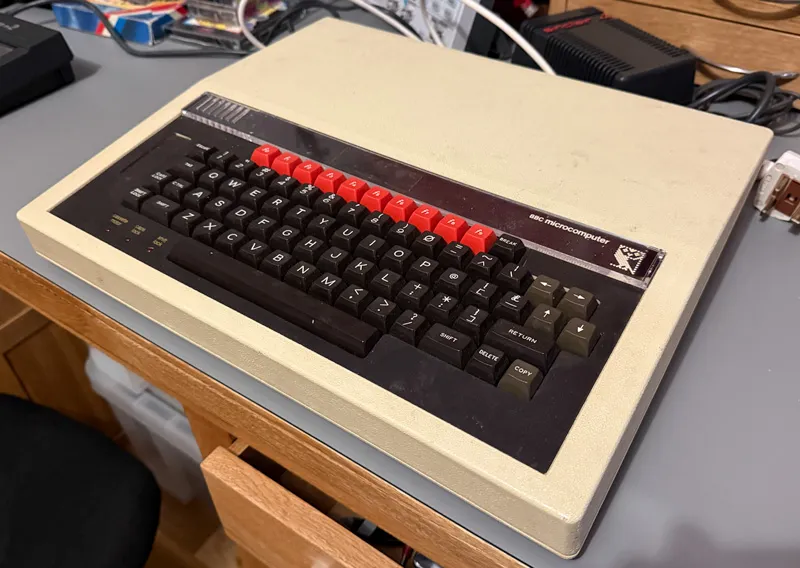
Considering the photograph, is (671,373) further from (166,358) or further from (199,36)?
(199,36)

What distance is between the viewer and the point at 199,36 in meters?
0.77

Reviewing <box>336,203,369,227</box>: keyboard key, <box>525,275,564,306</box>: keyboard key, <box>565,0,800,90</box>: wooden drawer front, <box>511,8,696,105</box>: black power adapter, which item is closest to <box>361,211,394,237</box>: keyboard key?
<box>336,203,369,227</box>: keyboard key

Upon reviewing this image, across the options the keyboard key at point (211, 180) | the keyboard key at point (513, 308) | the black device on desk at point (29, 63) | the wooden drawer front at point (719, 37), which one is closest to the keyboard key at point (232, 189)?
the keyboard key at point (211, 180)

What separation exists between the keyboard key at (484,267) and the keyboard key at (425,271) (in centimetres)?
2

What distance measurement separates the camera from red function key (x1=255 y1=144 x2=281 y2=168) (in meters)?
0.51

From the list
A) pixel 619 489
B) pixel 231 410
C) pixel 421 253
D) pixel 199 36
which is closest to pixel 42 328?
pixel 199 36

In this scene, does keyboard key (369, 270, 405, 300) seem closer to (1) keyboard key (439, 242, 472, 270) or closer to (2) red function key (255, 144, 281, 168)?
(1) keyboard key (439, 242, 472, 270)

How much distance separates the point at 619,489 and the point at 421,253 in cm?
18

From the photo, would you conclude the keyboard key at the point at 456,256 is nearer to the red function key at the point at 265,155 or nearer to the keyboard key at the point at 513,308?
the keyboard key at the point at 513,308

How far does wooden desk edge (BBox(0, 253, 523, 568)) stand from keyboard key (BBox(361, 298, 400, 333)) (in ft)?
0.26

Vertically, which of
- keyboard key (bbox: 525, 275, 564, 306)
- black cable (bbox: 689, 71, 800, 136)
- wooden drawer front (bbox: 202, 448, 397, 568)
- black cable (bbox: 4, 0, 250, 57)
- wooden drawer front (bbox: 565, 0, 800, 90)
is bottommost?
wooden drawer front (bbox: 202, 448, 397, 568)

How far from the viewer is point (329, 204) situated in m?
0.46

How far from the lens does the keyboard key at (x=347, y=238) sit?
43 cm

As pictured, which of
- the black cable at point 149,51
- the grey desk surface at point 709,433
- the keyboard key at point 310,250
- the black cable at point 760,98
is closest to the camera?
the grey desk surface at point 709,433
